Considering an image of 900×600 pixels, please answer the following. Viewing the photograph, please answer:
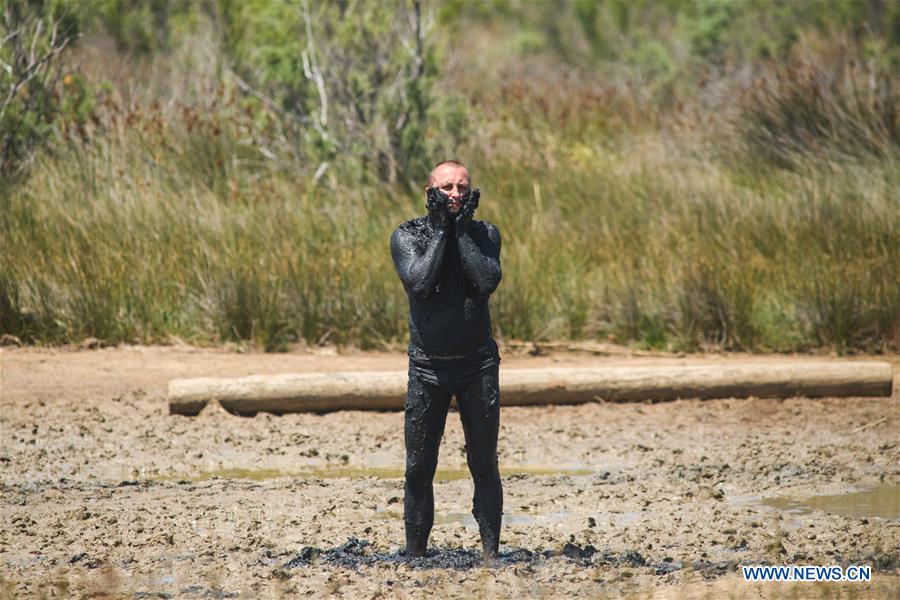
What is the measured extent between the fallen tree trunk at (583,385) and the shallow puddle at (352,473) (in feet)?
3.14

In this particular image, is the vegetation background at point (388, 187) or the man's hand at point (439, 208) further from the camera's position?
the vegetation background at point (388, 187)

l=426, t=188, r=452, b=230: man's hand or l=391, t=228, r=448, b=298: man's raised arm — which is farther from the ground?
l=426, t=188, r=452, b=230: man's hand

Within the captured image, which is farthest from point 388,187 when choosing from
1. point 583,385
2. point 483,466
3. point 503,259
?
point 483,466

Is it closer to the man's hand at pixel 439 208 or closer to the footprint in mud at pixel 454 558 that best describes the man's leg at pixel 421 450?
the footprint in mud at pixel 454 558

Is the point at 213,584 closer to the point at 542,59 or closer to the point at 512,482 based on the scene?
the point at 512,482

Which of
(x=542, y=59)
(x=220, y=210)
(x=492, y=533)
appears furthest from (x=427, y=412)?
(x=542, y=59)

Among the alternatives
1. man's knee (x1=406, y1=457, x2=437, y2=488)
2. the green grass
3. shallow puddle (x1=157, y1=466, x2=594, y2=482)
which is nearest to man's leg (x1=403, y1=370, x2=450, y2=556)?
man's knee (x1=406, y1=457, x2=437, y2=488)

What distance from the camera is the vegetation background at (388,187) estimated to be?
10367 millimetres

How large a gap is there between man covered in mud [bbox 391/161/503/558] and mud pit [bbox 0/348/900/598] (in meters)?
0.36

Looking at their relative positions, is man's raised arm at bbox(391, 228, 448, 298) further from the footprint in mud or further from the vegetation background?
the vegetation background

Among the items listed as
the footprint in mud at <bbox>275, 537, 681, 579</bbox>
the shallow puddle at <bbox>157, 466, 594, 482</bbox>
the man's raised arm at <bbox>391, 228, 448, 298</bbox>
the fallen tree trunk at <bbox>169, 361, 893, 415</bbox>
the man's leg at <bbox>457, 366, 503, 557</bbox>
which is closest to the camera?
the man's raised arm at <bbox>391, 228, 448, 298</bbox>

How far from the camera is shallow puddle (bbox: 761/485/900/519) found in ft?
22.0

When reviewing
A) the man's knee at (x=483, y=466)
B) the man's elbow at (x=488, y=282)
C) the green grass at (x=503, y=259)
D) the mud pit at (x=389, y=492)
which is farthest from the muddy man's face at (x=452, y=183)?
the green grass at (x=503, y=259)

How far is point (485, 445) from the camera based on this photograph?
5.41 m
